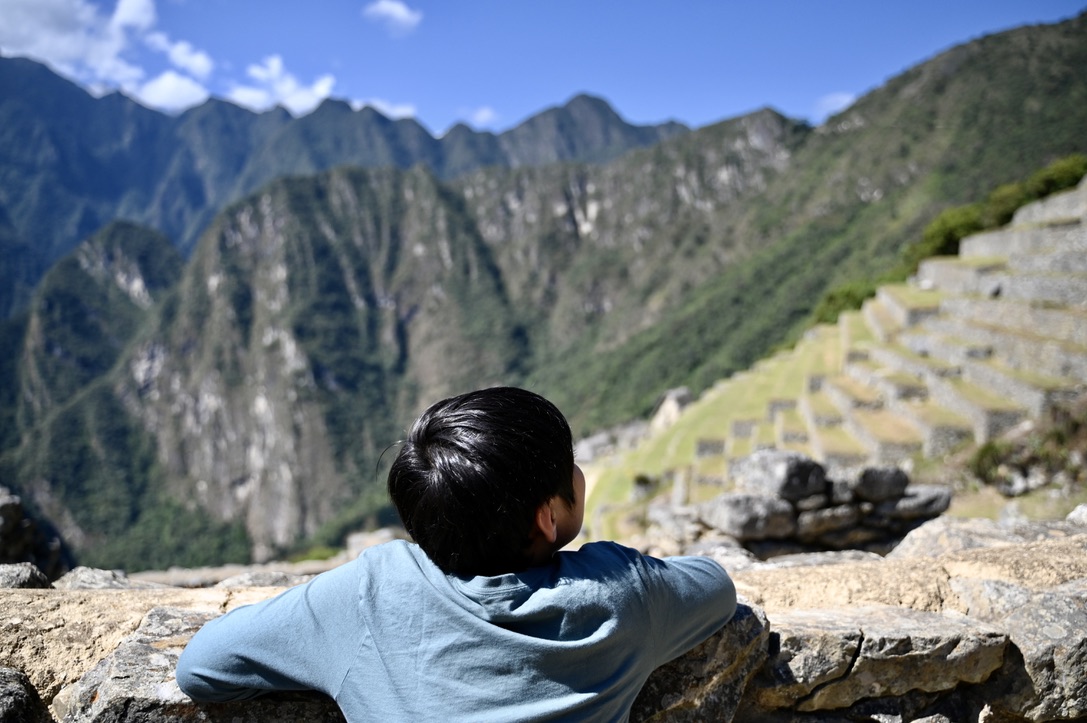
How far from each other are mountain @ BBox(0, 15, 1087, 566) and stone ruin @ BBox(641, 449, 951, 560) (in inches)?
2282

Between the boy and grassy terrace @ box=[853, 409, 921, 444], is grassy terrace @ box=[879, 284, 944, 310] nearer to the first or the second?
grassy terrace @ box=[853, 409, 921, 444]

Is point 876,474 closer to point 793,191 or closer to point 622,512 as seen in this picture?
point 622,512

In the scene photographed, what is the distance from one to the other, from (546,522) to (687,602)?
1.62 ft

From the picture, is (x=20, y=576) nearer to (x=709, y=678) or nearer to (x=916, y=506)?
(x=709, y=678)

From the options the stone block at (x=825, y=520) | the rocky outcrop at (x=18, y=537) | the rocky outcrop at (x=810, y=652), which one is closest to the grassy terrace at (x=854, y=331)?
the stone block at (x=825, y=520)

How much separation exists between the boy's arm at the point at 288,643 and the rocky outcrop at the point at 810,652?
21 centimetres

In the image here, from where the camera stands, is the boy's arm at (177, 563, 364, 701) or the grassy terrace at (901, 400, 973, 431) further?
the grassy terrace at (901, 400, 973, 431)

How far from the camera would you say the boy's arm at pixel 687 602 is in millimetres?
1753

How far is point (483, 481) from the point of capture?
154 cm

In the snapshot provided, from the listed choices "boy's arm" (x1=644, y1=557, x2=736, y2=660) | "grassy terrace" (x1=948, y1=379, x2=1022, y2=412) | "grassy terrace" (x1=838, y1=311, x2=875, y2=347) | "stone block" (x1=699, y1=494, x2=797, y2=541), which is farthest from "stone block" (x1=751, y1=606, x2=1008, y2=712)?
"grassy terrace" (x1=838, y1=311, x2=875, y2=347)

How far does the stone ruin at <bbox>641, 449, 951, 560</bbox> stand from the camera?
23.1 ft

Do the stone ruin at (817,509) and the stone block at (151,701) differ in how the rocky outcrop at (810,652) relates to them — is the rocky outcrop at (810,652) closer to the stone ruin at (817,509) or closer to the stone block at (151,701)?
the stone block at (151,701)

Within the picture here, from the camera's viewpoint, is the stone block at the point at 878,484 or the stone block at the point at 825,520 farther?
the stone block at the point at 878,484

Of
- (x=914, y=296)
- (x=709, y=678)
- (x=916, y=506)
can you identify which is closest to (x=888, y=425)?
(x=916, y=506)
